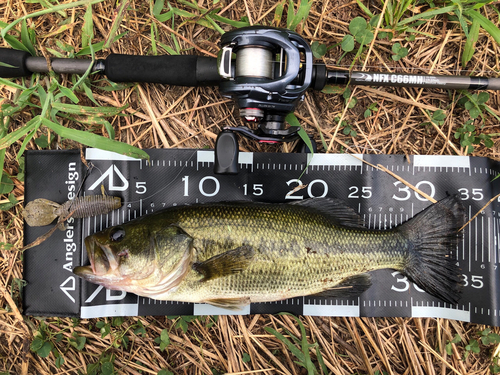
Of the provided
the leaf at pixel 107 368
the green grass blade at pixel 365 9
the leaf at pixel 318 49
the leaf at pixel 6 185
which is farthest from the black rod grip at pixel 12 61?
the green grass blade at pixel 365 9

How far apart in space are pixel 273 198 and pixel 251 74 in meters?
0.97

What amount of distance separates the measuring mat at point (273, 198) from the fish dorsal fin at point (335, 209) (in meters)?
0.15

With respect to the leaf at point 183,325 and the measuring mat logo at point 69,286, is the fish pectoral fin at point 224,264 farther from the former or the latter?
the measuring mat logo at point 69,286

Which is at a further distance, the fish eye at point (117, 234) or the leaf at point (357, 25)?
the leaf at point (357, 25)

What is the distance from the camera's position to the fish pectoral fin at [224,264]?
2094mm

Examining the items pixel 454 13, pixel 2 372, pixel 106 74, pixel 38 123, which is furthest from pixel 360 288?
pixel 2 372

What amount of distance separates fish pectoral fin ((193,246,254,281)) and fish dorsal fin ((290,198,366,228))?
58cm

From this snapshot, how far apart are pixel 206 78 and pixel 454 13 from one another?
2.10 m

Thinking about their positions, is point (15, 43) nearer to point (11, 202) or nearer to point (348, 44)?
point (11, 202)

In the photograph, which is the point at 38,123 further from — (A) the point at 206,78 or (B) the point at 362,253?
(B) the point at 362,253

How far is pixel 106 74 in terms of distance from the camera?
2.43 meters

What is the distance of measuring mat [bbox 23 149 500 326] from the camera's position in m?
2.51

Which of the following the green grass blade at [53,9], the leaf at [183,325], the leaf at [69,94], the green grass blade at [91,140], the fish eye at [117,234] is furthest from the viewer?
the leaf at [183,325]

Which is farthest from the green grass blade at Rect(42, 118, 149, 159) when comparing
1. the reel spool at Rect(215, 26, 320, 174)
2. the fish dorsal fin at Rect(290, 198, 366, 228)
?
the fish dorsal fin at Rect(290, 198, 366, 228)
